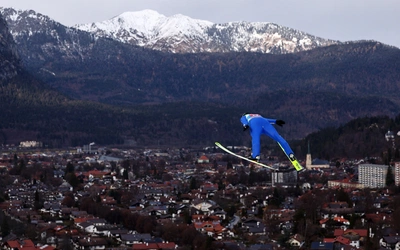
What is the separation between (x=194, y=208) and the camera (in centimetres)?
7669

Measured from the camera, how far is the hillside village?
2436 inches

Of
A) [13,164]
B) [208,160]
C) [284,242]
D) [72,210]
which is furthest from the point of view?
[208,160]

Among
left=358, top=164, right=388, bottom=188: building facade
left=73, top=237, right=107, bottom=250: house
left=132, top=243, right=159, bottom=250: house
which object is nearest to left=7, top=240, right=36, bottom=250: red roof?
left=73, top=237, right=107, bottom=250: house

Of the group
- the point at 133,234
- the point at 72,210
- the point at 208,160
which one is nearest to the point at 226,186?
the point at 72,210

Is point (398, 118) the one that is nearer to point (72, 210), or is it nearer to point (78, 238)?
point (72, 210)

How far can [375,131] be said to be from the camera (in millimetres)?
123000

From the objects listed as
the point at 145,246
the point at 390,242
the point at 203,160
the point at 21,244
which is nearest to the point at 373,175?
the point at 390,242

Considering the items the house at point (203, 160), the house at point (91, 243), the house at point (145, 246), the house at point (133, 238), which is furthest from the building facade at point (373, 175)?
the house at point (203, 160)

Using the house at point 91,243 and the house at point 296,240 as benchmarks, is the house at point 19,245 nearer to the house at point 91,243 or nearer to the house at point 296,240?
the house at point 91,243

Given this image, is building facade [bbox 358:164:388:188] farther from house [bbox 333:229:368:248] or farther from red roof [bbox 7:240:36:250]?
red roof [bbox 7:240:36:250]

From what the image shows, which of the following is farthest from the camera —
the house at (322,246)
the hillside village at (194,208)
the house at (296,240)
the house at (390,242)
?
the hillside village at (194,208)

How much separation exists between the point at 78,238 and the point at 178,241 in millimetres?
5426

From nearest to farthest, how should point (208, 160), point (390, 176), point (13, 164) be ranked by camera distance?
point (390, 176) → point (13, 164) → point (208, 160)

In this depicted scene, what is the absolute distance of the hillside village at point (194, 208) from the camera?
6188 cm
